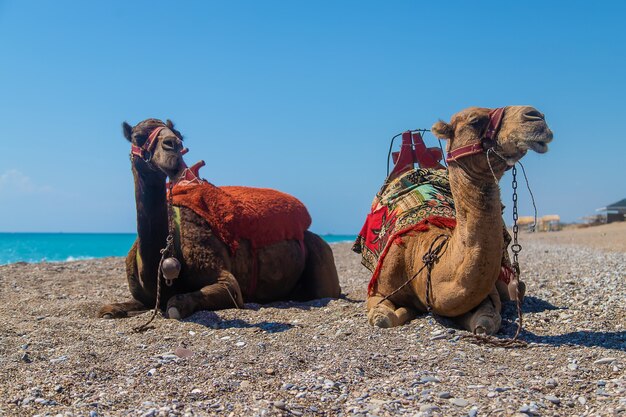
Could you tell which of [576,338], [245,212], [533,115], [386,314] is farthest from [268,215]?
[533,115]

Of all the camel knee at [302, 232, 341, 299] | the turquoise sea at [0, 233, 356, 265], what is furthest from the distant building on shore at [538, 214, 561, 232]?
the camel knee at [302, 232, 341, 299]

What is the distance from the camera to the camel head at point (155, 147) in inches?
248

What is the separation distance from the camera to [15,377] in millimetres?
4434

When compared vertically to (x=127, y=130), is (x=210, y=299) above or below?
below

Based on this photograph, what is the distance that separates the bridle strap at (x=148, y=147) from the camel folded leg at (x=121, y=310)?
1.65m

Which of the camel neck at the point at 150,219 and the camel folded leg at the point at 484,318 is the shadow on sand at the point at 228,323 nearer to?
the camel neck at the point at 150,219

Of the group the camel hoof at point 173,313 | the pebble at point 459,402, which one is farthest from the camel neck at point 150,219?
the pebble at point 459,402

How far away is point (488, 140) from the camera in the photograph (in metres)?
5.01

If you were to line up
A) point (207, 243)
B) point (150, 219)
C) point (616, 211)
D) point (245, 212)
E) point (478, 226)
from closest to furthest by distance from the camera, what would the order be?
point (478, 226), point (150, 219), point (207, 243), point (245, 212), point (616, 211)

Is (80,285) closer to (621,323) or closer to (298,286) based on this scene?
(298,286)

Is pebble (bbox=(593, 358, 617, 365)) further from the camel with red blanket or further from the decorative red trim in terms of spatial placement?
the camel with red blanket

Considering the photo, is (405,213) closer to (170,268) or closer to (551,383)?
(170,268)

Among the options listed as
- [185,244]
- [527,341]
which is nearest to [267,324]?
[185,244]

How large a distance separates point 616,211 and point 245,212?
44751mm
